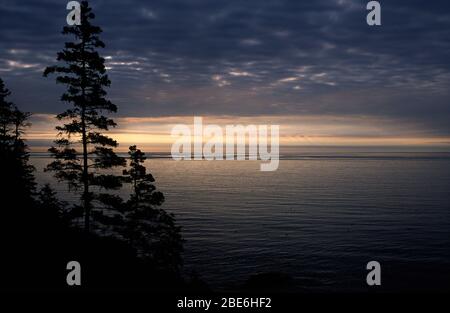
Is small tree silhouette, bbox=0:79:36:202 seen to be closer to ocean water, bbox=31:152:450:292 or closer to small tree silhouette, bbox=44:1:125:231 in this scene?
small tree silhouette, bbox=44:1:125:231

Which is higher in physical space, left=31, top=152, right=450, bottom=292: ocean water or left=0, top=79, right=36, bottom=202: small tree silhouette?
left=0, top=79, right=36, bottom=202: small tree silhouette

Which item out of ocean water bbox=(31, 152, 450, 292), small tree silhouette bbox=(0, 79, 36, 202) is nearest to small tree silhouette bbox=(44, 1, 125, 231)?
small tree silhouette bbox=(0, 79, 36, 202)

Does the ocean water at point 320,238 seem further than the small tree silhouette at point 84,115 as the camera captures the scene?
Yes

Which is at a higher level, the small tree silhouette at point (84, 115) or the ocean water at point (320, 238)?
the small tree silhouette at point (84, 115)

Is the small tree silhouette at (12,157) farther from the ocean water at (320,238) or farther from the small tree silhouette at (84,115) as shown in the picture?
the ocean water at (320,238)

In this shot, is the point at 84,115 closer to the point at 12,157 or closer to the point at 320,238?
the point at 12,157

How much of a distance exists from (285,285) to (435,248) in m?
22.2

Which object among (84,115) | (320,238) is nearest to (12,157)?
(84,115)

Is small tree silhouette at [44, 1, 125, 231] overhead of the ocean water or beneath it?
overhead

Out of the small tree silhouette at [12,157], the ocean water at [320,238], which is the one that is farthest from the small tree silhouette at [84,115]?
the ocean water at [320,238]

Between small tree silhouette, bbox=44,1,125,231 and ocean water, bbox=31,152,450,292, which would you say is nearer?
small tree silhouette, bbox=44,1,125,231
